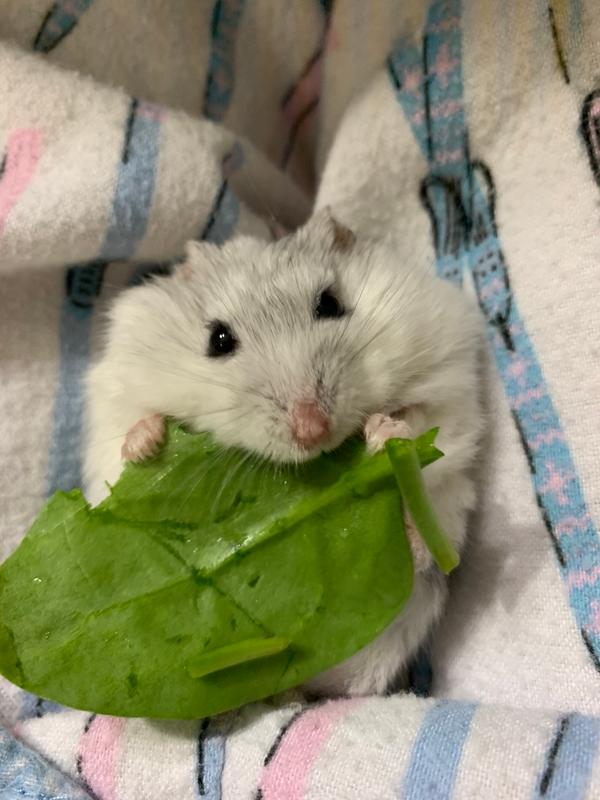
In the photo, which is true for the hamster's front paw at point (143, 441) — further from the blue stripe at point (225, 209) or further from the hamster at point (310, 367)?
the blue stripe at point (225, 209)

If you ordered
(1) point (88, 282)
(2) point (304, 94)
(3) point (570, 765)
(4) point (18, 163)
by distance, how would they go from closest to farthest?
(3) point (570, 765) < (4) point (18, 163) < (1) point (88, 282) < (2) point (304, 94)

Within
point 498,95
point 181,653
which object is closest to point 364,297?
point 498,95

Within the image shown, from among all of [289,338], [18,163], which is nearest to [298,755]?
[289,338]

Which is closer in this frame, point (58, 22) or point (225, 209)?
point (58, 22)

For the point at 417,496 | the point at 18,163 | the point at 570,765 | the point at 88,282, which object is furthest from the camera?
the point at 88,282

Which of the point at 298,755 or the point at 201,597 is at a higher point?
the point at 201,597

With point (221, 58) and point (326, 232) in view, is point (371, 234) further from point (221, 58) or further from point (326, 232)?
point (221, 58)

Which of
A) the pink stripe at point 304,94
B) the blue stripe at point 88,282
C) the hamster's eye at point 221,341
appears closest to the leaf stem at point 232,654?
the hamster's eye at point 221,341

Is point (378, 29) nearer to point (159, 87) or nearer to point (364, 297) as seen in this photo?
point (159, 87)

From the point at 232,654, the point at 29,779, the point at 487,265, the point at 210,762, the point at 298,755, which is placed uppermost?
the point at 487,265
